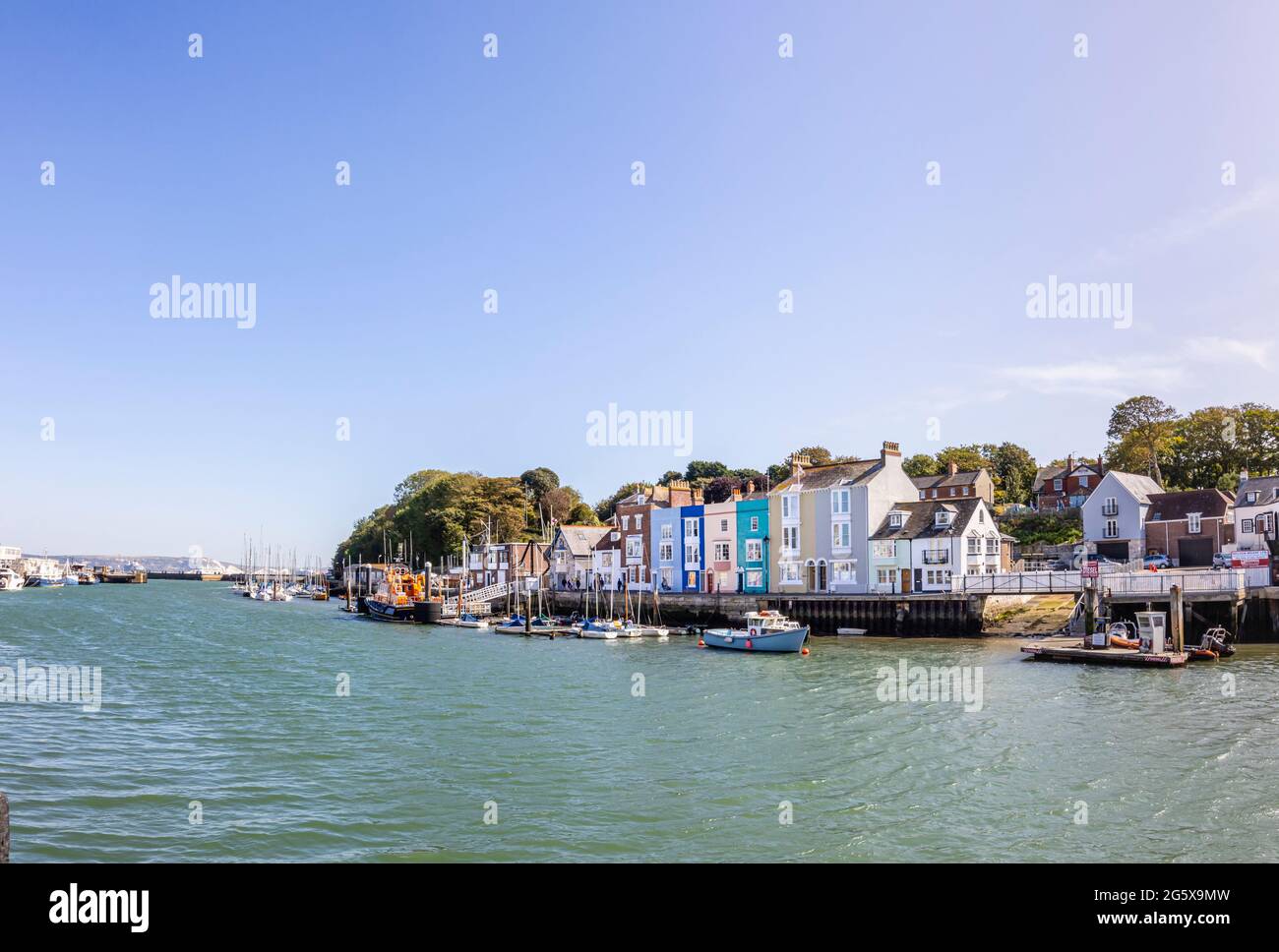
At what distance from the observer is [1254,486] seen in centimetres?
5944

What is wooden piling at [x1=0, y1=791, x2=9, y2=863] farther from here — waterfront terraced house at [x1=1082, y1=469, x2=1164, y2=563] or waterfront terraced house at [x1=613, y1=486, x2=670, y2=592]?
waterfront terraced house at [x1=1082, y1=469, x2=1164, y2=563]

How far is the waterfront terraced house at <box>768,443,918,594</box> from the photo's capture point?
6228cm

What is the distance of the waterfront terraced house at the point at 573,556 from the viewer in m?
85.7

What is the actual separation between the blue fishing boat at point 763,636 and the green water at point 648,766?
26.4 ft

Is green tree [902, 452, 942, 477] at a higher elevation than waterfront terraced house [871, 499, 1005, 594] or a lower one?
higher

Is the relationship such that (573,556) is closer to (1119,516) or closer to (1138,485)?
(1119,516)

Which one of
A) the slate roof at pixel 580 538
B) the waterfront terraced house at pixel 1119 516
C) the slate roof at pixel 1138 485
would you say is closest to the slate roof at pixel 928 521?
the waterfront terraced house at pixel 1119 516

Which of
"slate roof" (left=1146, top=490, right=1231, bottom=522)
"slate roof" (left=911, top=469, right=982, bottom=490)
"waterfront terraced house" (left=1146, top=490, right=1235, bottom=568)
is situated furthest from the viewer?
"slate roof" (left=911, top=469, right=982, bottom=490)

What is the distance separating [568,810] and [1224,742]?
16.5 metres

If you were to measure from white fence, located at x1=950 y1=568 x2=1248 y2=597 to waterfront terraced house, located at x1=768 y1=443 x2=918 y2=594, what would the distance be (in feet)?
32.7

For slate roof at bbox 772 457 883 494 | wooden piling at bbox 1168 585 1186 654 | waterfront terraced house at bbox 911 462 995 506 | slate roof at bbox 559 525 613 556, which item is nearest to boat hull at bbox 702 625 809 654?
wooden piling at bbox 1168 585 1186 654

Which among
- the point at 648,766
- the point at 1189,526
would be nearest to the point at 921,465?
the point at 1189,526

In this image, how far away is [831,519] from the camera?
6378 centimetres

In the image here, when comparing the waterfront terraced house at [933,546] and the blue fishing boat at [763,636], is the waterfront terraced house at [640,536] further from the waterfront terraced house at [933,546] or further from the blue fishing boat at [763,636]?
the blue fishing boat at [763,636]
